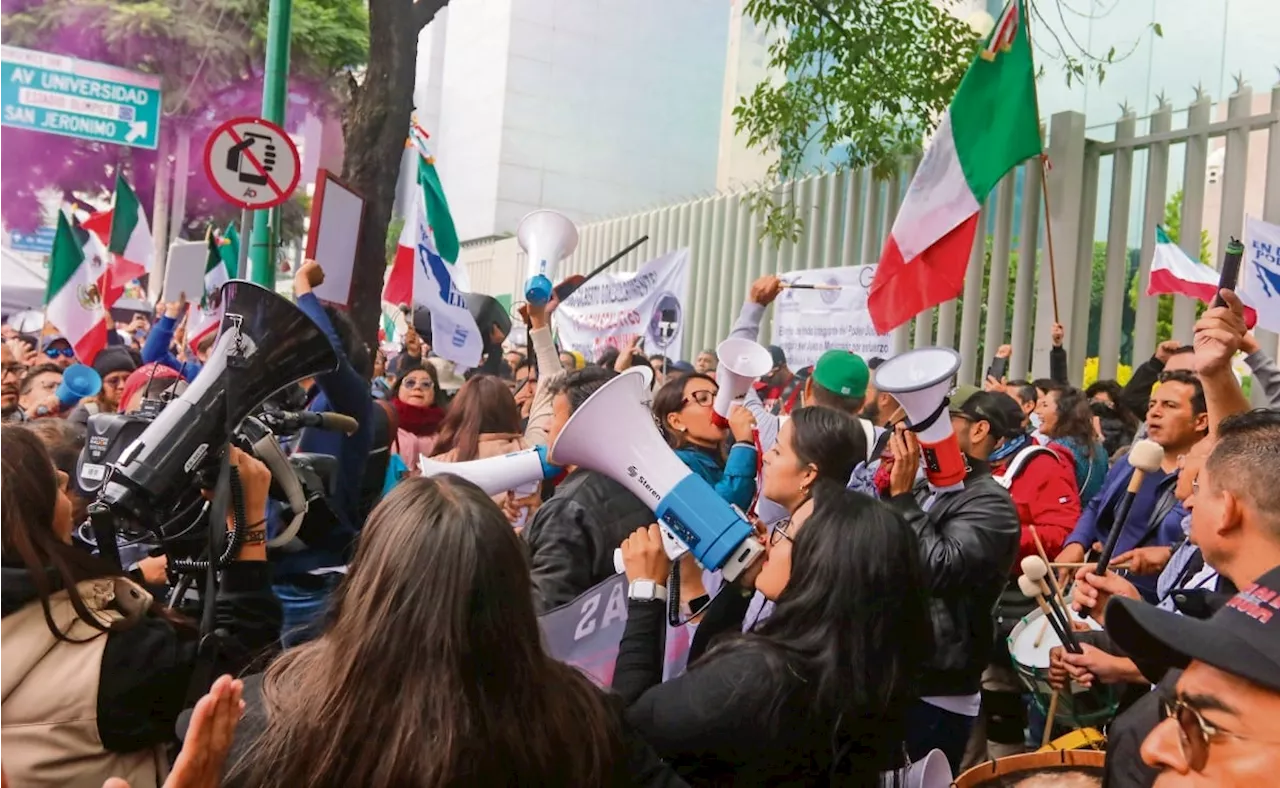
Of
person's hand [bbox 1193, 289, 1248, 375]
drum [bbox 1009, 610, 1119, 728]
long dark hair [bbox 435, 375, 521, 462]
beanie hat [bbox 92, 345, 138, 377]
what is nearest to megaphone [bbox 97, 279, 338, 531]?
long dark hair [bbox 435, 375, 521, 462]

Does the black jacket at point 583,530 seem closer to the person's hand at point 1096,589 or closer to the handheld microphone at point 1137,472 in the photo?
the person's hand at point 1096,589

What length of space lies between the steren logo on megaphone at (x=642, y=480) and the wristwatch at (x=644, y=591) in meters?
0.24

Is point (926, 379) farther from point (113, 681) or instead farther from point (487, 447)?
point (113, 681)

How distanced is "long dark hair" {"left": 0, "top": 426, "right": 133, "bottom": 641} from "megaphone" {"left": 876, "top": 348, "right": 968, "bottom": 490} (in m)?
2.29

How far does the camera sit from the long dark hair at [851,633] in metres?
2.09

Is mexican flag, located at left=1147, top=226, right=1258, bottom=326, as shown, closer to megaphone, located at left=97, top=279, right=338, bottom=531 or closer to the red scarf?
the red scarf

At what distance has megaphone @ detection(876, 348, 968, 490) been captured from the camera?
335 centimetres

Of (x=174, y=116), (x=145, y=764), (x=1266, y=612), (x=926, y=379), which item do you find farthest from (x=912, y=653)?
(x=174, y=116)

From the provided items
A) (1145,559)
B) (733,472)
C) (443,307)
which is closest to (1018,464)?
(1145,559)

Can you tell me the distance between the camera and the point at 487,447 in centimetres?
406

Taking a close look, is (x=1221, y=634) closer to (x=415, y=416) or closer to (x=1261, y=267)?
(x=415, y=416)

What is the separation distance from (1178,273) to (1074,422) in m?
2.05

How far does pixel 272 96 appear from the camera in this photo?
7148mm

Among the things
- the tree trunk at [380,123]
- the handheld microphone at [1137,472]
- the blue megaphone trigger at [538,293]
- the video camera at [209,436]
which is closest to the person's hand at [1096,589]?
the handheld microphone at [1137,472]
